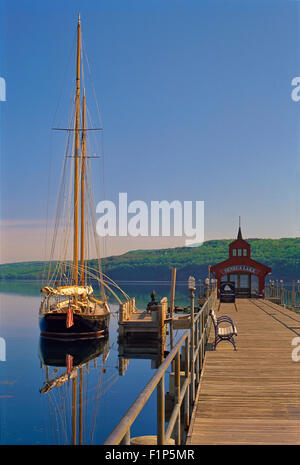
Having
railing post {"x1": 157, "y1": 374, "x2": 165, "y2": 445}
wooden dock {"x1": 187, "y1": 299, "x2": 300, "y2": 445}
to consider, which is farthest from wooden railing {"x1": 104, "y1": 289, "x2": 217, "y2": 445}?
wooden dock {"x1": 187, "y1": 299, "x2": 300, "y2": 445}

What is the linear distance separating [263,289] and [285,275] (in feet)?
361

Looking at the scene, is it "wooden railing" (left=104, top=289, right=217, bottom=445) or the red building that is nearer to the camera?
"wooden railing" (left=104, top=289, right=217, bottom=445)

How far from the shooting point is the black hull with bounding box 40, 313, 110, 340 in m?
35.2

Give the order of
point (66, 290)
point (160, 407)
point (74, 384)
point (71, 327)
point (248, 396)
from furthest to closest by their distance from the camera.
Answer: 1. point (71, 327)
2. point (66, 290)
3. point (74, 384)
4. point (248, 396)
5. point (160, 407)

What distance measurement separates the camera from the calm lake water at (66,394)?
1719 cm

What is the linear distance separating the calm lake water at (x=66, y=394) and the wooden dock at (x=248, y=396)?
16.9 ft

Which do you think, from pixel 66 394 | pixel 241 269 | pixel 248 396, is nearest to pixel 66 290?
pixel 66 394

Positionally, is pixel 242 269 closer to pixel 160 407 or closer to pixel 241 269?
pixel 241 269

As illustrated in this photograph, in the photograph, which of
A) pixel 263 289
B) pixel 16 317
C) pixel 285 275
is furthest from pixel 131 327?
pixel 285 275

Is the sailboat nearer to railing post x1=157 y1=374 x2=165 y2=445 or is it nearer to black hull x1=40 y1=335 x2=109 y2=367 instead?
black hull x1=40 y1=335 x2=109 y2=367

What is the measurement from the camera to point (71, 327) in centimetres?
3534

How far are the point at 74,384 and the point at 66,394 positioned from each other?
1.75 metres

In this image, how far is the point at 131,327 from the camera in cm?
3216

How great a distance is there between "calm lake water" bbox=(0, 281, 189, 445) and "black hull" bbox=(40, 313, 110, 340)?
0.86m
